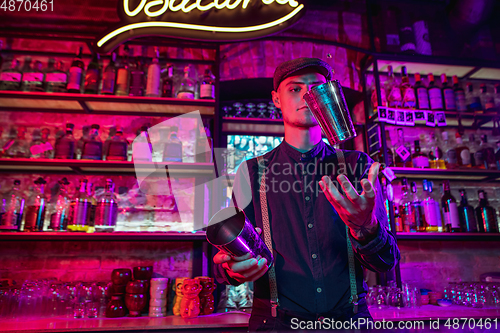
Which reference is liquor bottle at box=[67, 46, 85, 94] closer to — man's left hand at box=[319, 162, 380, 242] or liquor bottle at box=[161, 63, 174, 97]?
A: liquor bottle at box=[161, 63, 174, 97]

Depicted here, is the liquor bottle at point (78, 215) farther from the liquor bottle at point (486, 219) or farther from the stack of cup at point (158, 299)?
the liquor bottle at point (486, 219)

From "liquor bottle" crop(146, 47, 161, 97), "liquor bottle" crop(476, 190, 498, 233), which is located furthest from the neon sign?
"liquor bottle" crop(476, 190, 498, 233)

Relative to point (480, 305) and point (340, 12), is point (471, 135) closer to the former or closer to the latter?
point (480, 305)

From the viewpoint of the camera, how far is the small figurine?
1.87m

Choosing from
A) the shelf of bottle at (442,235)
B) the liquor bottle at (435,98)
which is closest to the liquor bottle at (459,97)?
the liquor bottle at (435,98)

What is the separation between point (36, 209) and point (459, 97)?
3.34 meters

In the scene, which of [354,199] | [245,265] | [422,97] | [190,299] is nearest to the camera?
[354,199]

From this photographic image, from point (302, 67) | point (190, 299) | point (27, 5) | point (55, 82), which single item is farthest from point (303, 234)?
point (27, 5)

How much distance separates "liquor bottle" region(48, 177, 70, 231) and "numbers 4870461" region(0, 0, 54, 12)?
1608 mm

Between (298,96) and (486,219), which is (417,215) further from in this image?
(298,96)

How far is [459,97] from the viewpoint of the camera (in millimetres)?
2617

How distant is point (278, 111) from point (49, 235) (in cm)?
185

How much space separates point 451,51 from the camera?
9.92 ft

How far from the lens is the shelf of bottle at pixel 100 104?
7.19ft
